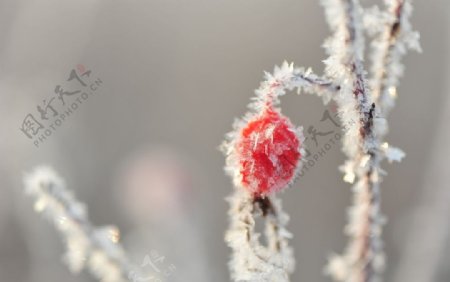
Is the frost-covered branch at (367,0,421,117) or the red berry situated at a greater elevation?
the frost-covered branch at (367,0,421,117)

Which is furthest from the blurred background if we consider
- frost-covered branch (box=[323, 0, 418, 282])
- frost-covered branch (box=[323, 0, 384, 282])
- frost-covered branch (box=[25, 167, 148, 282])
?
frost-covered branch (box=[323, 0, 384, 282])

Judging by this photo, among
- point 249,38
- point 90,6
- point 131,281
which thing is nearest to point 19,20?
point 90,6

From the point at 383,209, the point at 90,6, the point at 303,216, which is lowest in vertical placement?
the point at 303,216

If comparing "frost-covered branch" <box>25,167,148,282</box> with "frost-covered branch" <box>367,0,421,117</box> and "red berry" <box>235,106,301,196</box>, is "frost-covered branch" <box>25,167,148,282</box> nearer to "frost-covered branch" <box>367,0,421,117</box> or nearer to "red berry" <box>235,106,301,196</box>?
"red berry" <box>235,106,301,196</box>

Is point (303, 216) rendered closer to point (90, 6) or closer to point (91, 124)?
point (91, 124)

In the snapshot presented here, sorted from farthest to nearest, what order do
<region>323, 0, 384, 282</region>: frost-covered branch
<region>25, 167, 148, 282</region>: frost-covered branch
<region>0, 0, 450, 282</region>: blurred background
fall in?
<region>0, 0, 450, 282</region>: blurred background < <region>25, 167, 148, 282</region>: frost-covered branch < <region>323, 0, 384, 282</region>: frost-covered branch

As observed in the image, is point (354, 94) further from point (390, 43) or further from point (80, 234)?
point (80, 234)

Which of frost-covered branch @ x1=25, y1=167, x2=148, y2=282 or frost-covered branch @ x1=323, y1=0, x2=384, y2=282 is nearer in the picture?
frost-covered branch @ x1=323, y1=0, x2=384, y2=282
